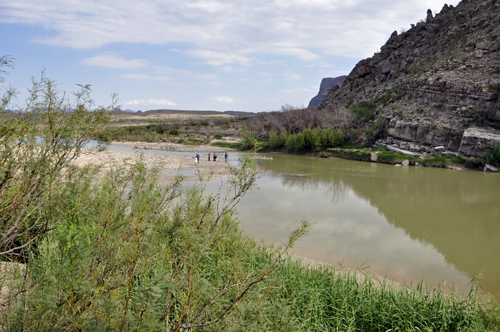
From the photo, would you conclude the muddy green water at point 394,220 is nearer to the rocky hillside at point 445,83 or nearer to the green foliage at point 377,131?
the rocky hillside at point 445,83

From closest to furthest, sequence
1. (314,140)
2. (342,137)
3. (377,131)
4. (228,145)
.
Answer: (377,131) → (314,140) → (342,137) → (228,145)

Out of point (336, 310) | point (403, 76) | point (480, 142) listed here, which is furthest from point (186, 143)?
point (336, 310)

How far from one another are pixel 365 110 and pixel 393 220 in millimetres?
29463

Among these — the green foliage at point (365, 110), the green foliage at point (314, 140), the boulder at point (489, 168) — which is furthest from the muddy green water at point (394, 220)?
the green foliage at point (365, 110)

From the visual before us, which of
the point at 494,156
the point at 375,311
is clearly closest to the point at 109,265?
the point at 375,311

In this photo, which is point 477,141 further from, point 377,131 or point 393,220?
point 393,220

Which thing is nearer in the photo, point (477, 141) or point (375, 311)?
point (375, 311)

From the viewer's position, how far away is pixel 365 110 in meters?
39.6

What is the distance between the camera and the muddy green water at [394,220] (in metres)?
8.62

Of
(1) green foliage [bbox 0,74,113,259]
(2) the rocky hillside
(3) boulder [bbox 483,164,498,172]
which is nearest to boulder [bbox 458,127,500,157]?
(2) the rocky hillside

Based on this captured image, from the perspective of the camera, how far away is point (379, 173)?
23141mm

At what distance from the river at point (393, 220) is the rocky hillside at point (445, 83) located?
22.7ft

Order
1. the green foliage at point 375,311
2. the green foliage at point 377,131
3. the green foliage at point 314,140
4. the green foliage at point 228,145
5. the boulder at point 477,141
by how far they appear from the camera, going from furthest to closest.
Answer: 1. the green foliage at point 228,145
2. the green foliage at point 314,140
3. the green foliage at point 377,131
4. the boulder at point 477,141
5. the green foliage at point 375,311

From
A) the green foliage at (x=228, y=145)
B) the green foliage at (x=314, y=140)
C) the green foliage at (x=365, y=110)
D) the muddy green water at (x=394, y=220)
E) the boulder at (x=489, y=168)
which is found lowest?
the muddy green water at (x=394, y=220)
